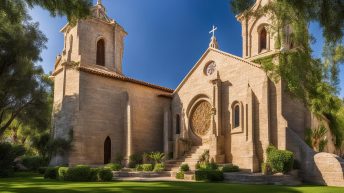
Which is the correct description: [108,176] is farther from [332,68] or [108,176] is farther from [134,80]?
[332,68]

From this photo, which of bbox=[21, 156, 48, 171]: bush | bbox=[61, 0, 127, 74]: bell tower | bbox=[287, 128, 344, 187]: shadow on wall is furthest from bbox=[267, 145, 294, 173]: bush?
bbox=[21, 156, 48, 171]: bush

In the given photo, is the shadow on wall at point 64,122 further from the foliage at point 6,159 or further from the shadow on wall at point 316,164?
the shadow on wall at point 316,164

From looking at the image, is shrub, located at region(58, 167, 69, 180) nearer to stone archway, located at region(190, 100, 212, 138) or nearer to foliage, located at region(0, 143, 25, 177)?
foliage, located at region(0, 143, 25, 177)

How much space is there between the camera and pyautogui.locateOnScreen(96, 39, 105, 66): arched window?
3375 cm

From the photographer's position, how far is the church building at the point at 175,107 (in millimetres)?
24250

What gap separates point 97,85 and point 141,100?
15.8 ft

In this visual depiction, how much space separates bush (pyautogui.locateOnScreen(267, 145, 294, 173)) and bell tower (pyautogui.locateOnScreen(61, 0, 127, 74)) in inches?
750

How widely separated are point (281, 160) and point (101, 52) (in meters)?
21.1

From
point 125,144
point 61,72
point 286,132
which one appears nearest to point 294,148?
point 286,132

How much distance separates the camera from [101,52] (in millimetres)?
34156

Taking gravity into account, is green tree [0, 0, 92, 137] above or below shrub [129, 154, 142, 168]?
above

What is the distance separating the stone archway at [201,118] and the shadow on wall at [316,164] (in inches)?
328

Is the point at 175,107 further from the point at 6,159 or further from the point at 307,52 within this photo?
the point at 307,52

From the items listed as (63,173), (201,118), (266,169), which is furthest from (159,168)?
(266,169)
